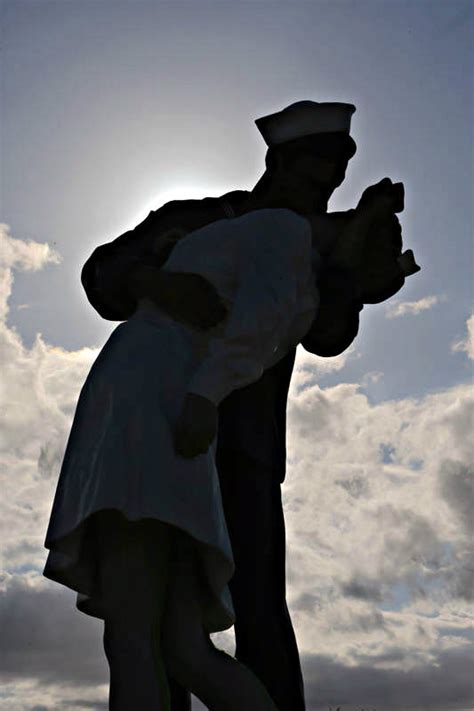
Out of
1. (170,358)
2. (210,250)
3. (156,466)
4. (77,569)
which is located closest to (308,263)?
(210,250)

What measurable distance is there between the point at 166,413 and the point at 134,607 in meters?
0.48

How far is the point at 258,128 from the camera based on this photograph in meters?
Answer: 3.49

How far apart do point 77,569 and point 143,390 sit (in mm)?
468

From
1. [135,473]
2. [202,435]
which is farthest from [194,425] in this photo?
[135,473]

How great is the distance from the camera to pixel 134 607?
2.65 metres

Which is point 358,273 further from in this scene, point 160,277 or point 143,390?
point 143,390

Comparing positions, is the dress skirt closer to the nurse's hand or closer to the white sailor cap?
the nurse's hand

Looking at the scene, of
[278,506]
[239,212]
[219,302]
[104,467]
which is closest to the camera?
[104,467]

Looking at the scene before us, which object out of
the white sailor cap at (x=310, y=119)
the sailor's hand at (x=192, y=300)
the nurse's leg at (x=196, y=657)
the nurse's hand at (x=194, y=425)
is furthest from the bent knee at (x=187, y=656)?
the white sailor cap at (x=310, y=119)

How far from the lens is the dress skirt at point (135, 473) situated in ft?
8.66

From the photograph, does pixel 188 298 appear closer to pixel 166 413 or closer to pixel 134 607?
pixel 166 413

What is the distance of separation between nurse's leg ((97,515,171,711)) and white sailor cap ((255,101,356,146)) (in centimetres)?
136

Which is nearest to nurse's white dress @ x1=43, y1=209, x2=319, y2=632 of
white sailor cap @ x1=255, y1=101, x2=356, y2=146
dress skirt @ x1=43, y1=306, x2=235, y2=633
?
dress skirt @ x1=43, y1=306, x2=235, y2=633

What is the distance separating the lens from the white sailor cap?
3.39 metres
